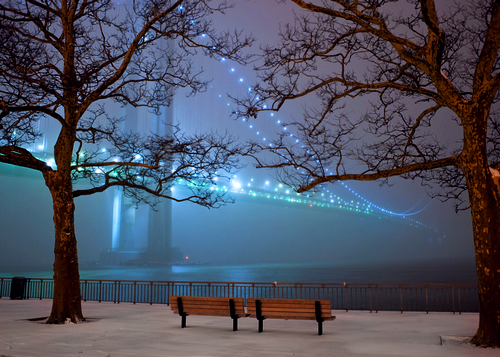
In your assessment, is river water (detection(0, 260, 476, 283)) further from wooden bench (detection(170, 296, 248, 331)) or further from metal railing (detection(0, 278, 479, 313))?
wooden bench (detection(170, 296, 248, 331))

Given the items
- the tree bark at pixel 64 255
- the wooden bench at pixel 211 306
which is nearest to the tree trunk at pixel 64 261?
the tree bark at pixel 64 255

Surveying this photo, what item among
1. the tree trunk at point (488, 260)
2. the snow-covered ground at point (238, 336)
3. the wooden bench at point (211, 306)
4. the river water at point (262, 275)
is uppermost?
the tree trunk at point (488, 260)

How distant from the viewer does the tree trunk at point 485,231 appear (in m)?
6.41

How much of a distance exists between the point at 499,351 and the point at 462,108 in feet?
11.0

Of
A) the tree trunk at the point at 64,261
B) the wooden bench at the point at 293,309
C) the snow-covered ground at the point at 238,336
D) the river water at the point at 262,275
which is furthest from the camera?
the river water at the point at 262,275

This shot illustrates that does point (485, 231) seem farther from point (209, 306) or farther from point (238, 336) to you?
point (209, 306)

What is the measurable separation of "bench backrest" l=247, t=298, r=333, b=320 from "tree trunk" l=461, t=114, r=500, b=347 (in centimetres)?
218

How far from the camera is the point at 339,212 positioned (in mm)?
72062

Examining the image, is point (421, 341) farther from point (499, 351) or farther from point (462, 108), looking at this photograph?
point (462, 108)

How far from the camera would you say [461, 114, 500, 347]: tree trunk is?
6.41 m

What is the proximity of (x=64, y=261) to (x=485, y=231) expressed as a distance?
740 cm

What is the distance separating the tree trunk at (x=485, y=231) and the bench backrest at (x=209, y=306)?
3670mm

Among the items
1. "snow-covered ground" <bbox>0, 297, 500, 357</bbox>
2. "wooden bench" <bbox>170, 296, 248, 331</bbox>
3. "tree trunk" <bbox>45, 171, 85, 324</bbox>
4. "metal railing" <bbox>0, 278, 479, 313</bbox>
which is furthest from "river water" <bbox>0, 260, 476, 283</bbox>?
"wooden bench" <bbox>170, 296, 248, 331</bbox>

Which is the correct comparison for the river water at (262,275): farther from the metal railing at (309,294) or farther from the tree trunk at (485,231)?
the tree trunk at (485,231)
